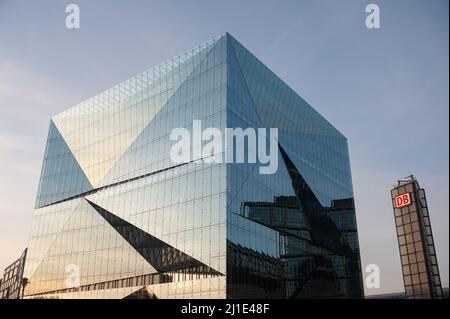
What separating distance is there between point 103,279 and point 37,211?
80.5ft

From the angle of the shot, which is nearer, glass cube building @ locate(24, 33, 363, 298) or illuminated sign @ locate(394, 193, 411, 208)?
illuminated sign @ locate(394, 193, 411, 208)

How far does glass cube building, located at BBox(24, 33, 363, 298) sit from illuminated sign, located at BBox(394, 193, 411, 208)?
1667 cm

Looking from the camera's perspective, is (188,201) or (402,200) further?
(188,201)

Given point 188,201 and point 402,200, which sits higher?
point 188,201

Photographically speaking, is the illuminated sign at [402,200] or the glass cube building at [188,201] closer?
the illuminated sign at [402,200]

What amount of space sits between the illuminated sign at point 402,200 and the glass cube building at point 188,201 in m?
16.7

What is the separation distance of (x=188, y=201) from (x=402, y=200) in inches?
1075

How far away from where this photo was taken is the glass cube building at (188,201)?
58250 millimetres

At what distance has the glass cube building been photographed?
5825cm

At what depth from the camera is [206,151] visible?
61625mm

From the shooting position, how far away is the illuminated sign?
58.0 m

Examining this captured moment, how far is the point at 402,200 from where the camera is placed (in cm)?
5869
